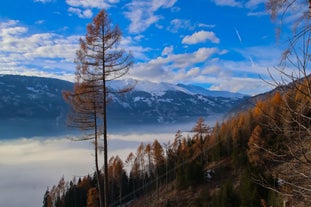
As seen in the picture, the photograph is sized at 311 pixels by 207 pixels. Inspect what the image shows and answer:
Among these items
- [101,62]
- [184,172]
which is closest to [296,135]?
[101,62]

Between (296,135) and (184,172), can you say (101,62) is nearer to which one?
(296,135)

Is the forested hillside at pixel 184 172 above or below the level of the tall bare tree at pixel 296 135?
below

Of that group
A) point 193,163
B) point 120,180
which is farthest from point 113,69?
point 120,180

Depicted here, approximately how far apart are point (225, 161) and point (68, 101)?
190 feet

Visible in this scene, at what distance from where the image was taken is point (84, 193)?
72750 millimetres

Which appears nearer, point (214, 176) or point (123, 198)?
point (214, 176)

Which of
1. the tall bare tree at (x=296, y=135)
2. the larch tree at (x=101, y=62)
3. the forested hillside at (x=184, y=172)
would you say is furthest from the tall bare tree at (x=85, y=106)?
the forested hillside at (x=184, y=172)

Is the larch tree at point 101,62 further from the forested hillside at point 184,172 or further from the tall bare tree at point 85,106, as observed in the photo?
the forested hillside at point 184,172

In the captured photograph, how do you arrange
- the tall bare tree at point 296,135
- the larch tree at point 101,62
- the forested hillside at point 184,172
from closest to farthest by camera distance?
the tall bare tree at point 296,135, the larch tree at point 101,62, the forested hillside at point 184,172

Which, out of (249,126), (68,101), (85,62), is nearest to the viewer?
(85,62)

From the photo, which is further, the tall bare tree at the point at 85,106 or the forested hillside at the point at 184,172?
the forested hillside at the point at 184,172

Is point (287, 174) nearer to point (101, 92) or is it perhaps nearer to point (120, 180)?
point (101, 92)

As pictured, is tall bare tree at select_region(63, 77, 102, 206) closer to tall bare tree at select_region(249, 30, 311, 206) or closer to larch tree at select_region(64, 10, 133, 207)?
larch tree at select_region(64, 10, 133, 207)

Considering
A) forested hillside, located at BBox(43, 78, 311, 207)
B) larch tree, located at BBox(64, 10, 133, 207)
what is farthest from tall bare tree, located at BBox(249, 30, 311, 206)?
forested hillside, located at BBox(43, 78, 311, 207)
